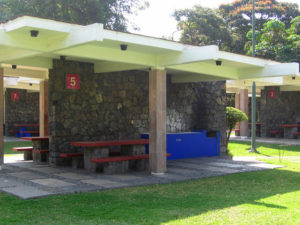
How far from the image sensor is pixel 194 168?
32.9 feet

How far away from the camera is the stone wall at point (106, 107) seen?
987cm

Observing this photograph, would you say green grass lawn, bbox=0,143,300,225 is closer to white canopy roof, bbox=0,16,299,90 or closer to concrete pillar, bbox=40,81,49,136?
white canopy roof, bbox=0,16,299,90

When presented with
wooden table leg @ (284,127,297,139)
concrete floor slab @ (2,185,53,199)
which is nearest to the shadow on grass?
concrete floor slab @ (2,185,53,199)

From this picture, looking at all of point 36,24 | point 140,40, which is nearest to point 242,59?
point 140,40

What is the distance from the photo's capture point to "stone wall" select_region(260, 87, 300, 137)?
67.7ft

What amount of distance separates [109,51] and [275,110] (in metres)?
14.4

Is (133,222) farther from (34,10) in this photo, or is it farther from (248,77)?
(34,10)

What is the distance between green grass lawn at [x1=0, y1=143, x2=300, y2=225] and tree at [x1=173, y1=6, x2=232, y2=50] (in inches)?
833

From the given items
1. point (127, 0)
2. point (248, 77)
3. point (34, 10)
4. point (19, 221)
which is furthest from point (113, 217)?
point (127, 0)

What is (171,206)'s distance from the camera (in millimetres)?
5941

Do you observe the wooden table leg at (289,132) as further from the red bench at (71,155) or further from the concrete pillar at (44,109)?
the red bench at (71,155)

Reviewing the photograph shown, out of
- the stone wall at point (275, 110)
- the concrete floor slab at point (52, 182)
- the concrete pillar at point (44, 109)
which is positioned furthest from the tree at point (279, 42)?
the concrete floor slab at point (52, 182)

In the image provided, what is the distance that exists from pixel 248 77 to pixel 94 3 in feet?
41.7

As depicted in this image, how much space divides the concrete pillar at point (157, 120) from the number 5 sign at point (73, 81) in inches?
84.2
